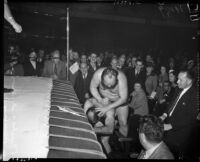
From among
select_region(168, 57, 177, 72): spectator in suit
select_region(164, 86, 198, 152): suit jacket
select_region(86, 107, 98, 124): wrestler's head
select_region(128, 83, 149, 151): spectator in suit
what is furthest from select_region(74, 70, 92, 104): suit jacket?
select_region(164, 86, 198, 152): suit jacket

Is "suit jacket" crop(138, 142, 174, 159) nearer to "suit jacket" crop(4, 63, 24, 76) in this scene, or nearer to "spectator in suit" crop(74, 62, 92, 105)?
"spectator in suit" crop(74, 62, 92, 105)

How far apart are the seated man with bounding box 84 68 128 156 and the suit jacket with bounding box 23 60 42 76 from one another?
0.83m

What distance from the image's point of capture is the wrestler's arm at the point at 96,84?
358cm

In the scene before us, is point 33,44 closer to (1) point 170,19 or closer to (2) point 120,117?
(2) point 120,117

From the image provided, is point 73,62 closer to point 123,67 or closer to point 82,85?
point 82,85

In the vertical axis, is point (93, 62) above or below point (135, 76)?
above

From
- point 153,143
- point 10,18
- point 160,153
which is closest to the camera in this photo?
point 160,153

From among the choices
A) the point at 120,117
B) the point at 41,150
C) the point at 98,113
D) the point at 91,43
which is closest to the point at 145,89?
the point at 120,117

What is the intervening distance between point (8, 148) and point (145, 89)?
211 cm

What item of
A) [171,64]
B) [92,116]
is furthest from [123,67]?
[92,116]

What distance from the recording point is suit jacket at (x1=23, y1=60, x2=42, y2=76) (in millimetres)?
3684

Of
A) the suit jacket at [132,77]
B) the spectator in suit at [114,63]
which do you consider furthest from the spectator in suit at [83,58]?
the suit jacket at [132,77]

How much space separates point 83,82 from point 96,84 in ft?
0.64

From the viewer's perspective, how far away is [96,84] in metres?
3.60
